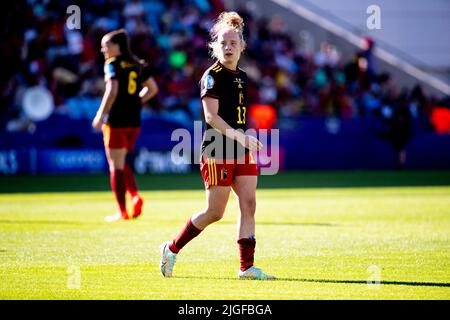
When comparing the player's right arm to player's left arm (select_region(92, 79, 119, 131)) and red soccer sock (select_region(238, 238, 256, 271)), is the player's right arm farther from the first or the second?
player's left arm (select_region(92, 79, 119, 131))

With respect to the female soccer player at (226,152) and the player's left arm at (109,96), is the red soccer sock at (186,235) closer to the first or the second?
the female soccer player at (226,152)

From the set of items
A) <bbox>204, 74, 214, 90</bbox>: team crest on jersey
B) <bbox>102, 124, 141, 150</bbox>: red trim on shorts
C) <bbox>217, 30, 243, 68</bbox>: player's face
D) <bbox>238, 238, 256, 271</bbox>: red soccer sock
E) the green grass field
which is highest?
<bbox>217, 30, 243, 68</bbox>: player's face

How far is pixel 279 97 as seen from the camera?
30.1 meters

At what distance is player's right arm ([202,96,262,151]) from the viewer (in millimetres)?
8289

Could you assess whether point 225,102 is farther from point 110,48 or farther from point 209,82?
point 110,48

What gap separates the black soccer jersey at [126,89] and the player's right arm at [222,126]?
565cm

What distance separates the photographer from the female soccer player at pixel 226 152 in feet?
27.8

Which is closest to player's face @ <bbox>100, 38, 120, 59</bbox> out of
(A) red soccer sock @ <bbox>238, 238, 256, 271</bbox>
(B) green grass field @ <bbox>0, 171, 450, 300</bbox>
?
(B) green grass field @ <bbox>0, 171, 450, 300</bbox>

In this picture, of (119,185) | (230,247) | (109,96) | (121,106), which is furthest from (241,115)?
(121,106)

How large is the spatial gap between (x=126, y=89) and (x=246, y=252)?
6133 millimetres

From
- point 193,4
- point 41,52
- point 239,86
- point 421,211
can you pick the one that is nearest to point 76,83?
point 41,52

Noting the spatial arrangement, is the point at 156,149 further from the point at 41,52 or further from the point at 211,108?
the point at 211,108

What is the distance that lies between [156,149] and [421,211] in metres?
12.2

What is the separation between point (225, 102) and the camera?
28.0 ft
